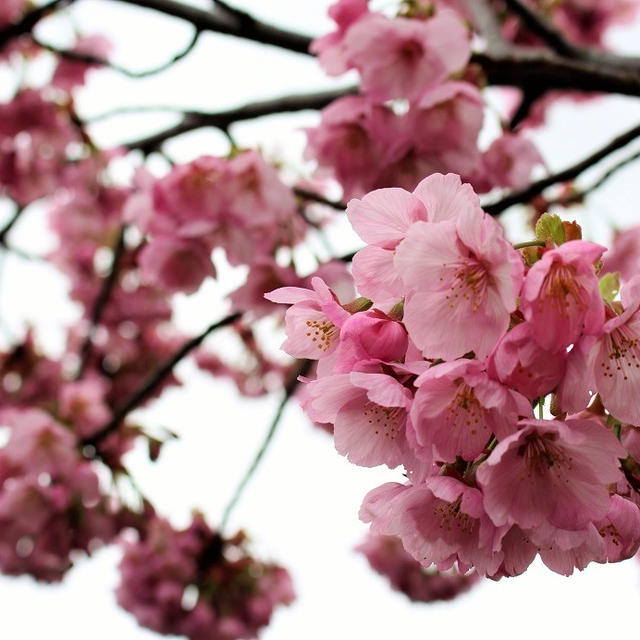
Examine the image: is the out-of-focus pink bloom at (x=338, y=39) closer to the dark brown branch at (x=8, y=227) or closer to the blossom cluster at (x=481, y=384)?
the blossom cluster at (x=481, y=384)

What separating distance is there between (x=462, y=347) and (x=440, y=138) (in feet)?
3.56

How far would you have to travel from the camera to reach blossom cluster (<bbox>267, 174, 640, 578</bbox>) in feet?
2.36

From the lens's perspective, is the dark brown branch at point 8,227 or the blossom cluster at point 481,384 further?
the dark brown branch at point 8,227

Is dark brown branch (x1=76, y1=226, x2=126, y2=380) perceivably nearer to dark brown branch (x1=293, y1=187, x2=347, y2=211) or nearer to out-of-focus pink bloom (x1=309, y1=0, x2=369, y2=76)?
dark brown branch (x1=293, y1=187, x2=347, y2=211)

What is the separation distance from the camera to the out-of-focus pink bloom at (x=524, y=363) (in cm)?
71

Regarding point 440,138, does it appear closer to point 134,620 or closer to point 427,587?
point 134,620

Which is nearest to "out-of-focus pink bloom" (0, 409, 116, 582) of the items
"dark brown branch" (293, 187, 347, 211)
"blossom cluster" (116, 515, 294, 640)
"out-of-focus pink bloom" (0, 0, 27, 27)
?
"blossom cluster" (116, 515, 294, 640)

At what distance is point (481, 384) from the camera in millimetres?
716

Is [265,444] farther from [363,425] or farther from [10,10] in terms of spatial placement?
[10,10]

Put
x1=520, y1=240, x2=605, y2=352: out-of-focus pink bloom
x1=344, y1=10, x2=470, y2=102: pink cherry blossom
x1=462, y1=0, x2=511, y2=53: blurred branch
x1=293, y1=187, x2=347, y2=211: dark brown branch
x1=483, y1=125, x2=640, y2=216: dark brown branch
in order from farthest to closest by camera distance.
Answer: x1=462, y1=0, x2=511, y2=53: blurred branch < x1=293, y1=187, x2=347, y2=211: dark brown branch < x1=344, y1=10, x2=470, y2=102: pink cherry blossom < x1=483, y1=125, x2=640, y2=216: dark brown branch < x1=520, y1=240, x2=605, y2=352: out-of-focus pink bloom

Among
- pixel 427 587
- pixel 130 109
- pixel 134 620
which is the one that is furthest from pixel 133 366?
pixel 130 109

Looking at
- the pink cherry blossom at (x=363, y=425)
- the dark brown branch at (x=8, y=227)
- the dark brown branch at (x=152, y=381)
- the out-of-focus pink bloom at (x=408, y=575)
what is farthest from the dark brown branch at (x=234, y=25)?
the out-of-focus pink bloom at (x=408, y=575)

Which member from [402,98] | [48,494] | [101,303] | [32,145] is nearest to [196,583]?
[48,494]

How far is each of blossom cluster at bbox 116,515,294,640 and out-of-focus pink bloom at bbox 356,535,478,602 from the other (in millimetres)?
1668
